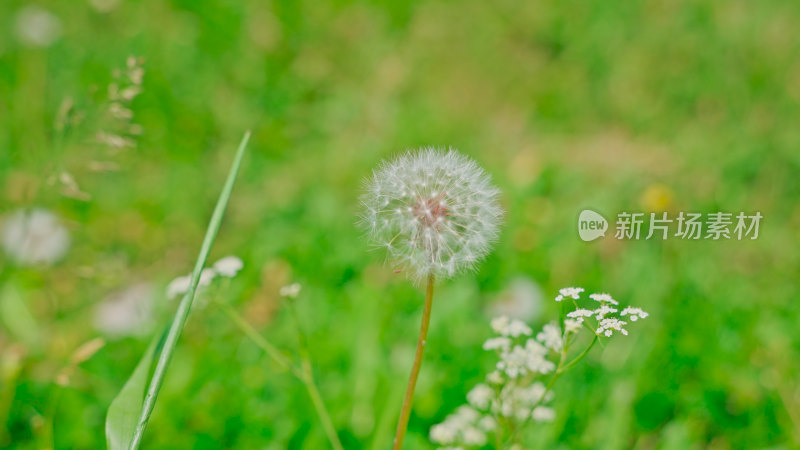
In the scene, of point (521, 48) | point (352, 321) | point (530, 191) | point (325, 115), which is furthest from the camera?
point (521, 48)

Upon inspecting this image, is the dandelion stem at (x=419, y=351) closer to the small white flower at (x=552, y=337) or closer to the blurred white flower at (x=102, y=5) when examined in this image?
the small white flower at (x=552, y=337)

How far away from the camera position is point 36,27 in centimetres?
386

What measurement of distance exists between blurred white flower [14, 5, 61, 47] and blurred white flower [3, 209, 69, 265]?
1480 millimetres

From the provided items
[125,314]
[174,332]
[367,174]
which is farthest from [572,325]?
[367,174]

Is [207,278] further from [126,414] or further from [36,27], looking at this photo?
[36,27]

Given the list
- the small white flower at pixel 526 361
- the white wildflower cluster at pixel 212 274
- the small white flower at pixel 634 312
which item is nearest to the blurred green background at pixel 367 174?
the white wildflower cluster at pixel 212 274

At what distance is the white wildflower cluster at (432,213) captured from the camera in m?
1.04

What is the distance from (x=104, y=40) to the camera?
13.1ft

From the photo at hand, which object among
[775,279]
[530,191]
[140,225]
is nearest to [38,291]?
[140,225]

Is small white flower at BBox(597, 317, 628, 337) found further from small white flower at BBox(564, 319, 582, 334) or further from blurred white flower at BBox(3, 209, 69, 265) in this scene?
blurred white flower at BBox(3, 209, 69, 265)

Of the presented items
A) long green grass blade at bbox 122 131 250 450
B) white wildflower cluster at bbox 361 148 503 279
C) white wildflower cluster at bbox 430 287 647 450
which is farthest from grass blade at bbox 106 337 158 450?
white wildflower cluster at bbox 430 287 647 450

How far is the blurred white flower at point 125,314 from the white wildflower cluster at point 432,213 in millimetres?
1393

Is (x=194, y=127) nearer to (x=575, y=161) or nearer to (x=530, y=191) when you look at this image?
(x=530, y=191)

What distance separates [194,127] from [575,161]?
196 cm
